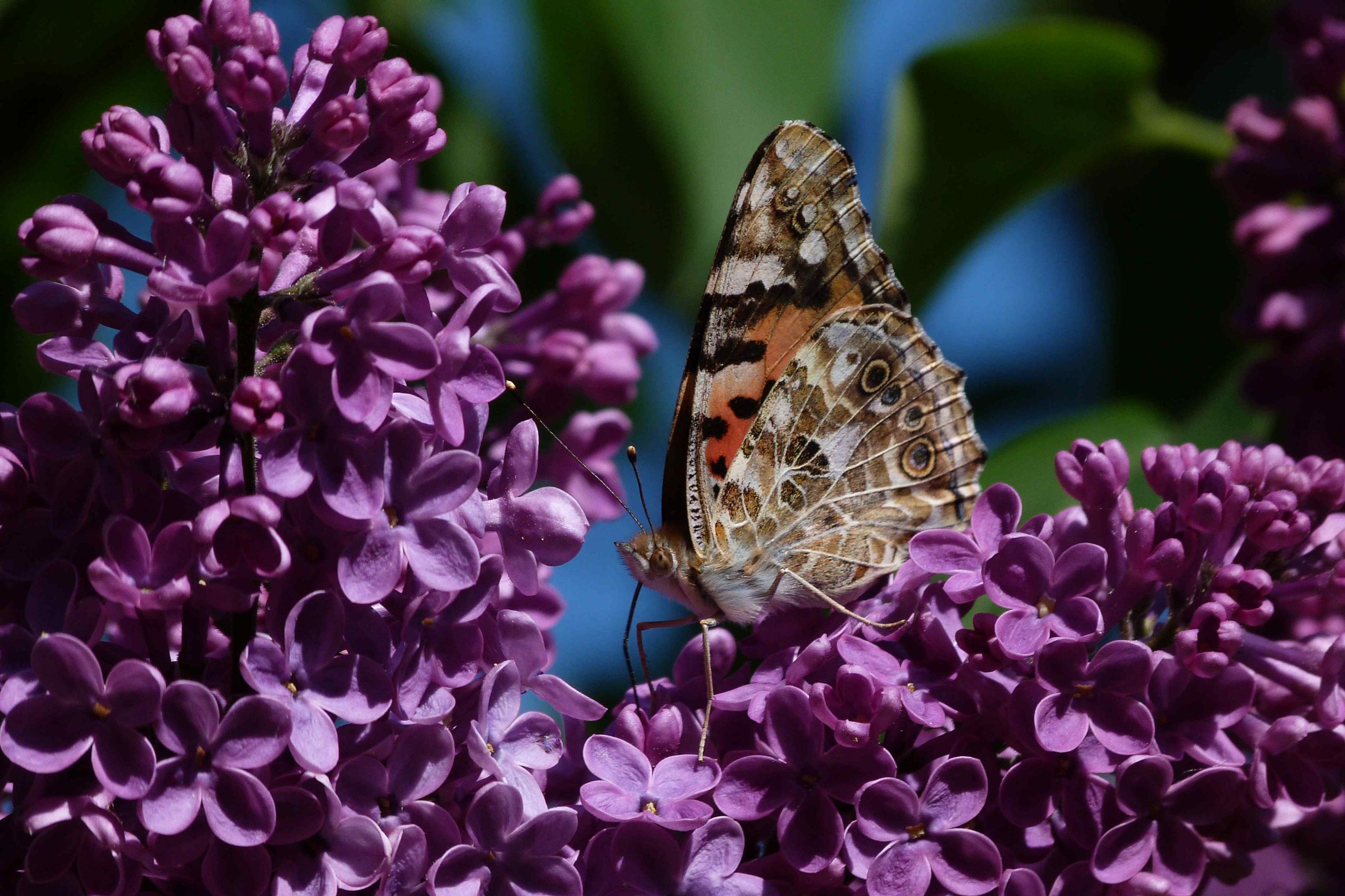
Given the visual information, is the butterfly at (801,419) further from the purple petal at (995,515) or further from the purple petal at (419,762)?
the purple petal at (419,762)

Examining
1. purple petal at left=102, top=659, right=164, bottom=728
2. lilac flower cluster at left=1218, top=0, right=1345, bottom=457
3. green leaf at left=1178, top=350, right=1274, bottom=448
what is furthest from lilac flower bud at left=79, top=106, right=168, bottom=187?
lilac flower cluster at left=1218, top=0, right=1345, bottom=457

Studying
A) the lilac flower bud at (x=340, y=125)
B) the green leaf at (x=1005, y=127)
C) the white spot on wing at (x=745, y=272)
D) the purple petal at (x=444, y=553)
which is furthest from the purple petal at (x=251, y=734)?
the green leaf at (x=1005, y=127)

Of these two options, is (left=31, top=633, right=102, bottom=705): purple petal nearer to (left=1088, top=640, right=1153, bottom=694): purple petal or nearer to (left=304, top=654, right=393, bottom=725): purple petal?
(left=304, top=654, right=393, bottom=725): purple petal

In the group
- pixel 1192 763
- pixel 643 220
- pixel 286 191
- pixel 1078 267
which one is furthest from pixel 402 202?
pixel 1078 267

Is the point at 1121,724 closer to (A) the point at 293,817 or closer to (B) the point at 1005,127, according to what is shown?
(A) the point at 293,817

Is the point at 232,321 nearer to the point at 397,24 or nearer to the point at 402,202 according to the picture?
the point at 402,202
